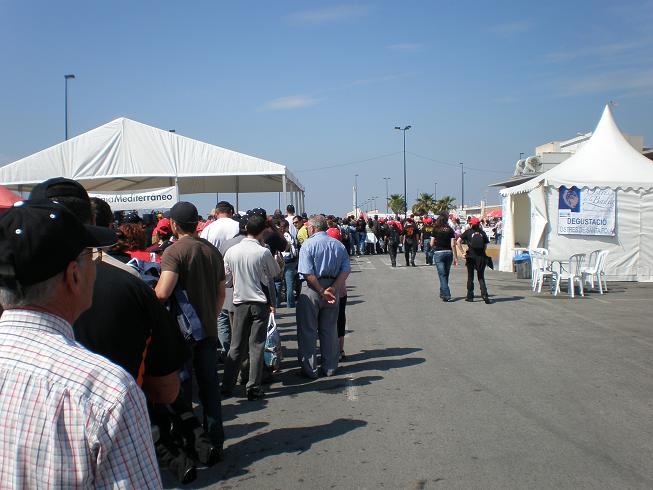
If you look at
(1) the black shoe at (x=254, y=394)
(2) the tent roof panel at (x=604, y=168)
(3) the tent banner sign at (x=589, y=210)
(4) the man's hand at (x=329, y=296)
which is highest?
(2) the tent roof panel at (x=604, y=168)

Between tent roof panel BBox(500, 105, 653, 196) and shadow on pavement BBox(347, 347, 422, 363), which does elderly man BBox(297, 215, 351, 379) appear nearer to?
shadow on pavement BBox(347, 347, 422, 363)

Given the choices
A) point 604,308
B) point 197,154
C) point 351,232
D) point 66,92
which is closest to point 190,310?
point 604,308

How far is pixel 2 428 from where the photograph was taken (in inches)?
54.7

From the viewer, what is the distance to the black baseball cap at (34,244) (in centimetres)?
145

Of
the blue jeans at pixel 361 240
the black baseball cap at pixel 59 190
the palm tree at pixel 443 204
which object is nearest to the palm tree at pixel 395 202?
the palm tree at pixel 443 204

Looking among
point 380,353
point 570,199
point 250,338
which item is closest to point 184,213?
point 250,338

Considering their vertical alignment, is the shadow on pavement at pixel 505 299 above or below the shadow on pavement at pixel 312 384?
above

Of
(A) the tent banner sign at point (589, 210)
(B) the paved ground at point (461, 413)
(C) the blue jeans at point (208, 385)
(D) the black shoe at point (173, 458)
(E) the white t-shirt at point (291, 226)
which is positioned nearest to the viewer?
(D) the black shoe at point (173, 458)

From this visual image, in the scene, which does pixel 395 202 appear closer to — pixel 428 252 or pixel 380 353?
pixel 428 252

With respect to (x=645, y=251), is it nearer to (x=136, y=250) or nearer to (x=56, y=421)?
(x=136, y=250)

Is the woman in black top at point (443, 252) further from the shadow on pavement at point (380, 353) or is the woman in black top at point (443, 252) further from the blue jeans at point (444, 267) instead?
the shadow on pavement at point (380, 353)

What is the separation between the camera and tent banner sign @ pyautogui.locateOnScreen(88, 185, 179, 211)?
49.4ft

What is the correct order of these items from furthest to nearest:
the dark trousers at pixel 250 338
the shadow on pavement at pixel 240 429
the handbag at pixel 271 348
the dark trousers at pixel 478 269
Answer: the dark trousers at pixel 478 269 < the handbag at pixel 271 348 < the dark trousers at pixel 250 338 < the shadow on pavement at pixel 240 429

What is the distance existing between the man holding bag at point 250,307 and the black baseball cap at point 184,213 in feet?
5.02
